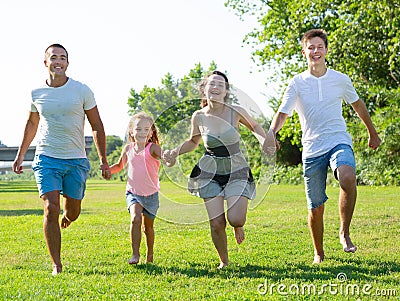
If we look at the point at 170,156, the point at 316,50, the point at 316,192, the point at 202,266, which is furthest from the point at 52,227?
the point at 316,50

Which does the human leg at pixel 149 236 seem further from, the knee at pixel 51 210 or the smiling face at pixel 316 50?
the smiling face at pixel 316 50

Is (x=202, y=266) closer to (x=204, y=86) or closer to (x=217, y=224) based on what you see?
(x=217, y=224)

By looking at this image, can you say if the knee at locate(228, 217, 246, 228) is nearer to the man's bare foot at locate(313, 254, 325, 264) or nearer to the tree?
the man's bare foot at locate(313, 254, 325, 264)

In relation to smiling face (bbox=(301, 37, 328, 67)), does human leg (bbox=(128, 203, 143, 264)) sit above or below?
below

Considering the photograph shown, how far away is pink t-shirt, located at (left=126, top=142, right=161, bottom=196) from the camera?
6789 mm

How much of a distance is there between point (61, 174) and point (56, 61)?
3.66ft

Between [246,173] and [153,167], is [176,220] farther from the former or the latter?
[246,173]

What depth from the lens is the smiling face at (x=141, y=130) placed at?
270 inches

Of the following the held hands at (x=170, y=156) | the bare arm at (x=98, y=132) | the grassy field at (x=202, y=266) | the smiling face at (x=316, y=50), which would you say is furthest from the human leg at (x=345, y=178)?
the bare arm at (x=98, y=132)

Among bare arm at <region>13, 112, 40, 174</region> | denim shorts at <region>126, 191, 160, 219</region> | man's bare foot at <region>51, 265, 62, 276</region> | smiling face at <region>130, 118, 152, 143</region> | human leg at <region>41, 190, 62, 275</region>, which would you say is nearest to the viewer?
man's bare foot at <region>51, 265, 62, 276</region>

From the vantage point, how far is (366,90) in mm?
25844

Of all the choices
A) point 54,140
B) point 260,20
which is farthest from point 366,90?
point 54,140

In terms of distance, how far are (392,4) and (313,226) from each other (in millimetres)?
18212

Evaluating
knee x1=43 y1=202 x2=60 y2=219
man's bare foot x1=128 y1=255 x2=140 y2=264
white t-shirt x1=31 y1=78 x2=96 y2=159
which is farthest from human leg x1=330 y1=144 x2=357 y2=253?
knee x1=43 y1=202 x2=60 y2=219
